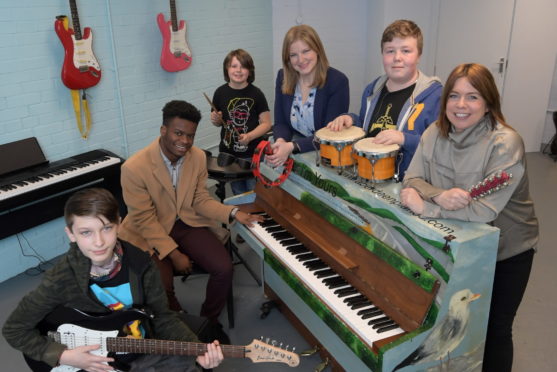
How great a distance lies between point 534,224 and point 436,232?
1.64ft

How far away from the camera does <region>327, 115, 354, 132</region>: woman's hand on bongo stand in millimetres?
2602

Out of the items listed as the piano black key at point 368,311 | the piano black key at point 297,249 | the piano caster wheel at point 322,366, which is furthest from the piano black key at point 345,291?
the piano caster wheel at point 322,366

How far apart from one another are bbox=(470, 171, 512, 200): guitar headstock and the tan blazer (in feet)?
5.38

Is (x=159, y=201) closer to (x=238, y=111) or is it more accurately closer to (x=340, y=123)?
(x=340, y=123)

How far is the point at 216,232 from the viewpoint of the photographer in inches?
128

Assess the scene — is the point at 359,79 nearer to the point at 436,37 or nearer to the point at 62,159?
the point at 436,37

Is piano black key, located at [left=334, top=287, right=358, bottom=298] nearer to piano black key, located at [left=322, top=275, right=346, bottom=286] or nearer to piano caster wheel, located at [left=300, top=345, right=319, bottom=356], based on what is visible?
piano black key, located at [left=322, top=275, right=346, bottom=286]

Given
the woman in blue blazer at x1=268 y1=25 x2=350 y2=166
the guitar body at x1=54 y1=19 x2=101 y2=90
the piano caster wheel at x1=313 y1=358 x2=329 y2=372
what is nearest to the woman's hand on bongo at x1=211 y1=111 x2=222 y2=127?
the woman in blue blazer at x1=268 y1=25 x2=350 y2=166

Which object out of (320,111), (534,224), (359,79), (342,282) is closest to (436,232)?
(534,224)

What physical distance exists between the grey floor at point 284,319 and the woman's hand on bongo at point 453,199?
4.94ft

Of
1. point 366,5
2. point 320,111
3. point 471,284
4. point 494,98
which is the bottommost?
point 471,284

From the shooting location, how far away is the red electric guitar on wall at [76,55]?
4045 millimetres

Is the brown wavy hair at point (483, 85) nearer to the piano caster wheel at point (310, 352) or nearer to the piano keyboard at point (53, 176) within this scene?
the piano caster wheel at point (310, 352)

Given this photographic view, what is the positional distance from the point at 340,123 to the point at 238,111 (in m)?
1.72
